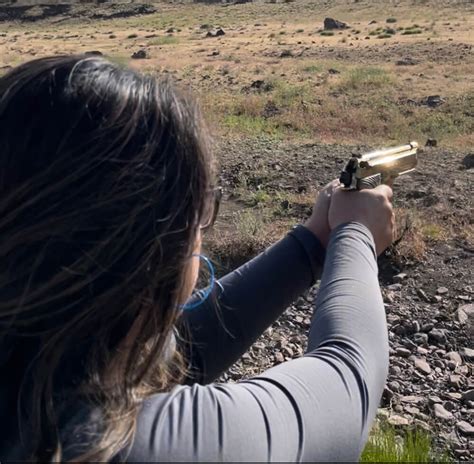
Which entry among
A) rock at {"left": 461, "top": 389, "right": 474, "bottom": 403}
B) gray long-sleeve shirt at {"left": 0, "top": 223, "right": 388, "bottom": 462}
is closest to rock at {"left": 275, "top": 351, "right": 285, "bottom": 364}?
rock at {"left": 461, "top": 389, "right": 474, "bottom": 403}

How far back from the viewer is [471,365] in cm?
362

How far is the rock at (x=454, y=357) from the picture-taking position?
363 centimetres

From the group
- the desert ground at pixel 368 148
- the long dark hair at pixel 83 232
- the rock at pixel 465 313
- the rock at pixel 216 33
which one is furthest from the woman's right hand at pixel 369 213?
the rock at pixel 216 33

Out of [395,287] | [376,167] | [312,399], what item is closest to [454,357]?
[395,287]

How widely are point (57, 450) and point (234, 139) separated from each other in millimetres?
7971

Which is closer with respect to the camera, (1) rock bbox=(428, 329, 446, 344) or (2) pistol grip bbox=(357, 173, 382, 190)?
(2) pistol grip bbox=(357, 173, 382, 190)

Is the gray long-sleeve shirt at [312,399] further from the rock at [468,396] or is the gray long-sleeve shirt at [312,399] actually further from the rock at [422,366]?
the rock at [422,366]

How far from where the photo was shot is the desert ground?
3572 mm

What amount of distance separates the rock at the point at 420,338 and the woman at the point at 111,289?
2.66 metres

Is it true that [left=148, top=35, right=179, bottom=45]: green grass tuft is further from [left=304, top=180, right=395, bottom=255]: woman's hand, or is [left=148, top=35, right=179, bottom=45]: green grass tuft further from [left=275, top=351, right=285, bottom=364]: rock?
[left=304, top=180, right=395, bottom=255]: woman's hand

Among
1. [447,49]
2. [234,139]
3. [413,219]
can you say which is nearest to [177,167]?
[413,219]

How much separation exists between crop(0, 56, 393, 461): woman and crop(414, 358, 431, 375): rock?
2405 mm

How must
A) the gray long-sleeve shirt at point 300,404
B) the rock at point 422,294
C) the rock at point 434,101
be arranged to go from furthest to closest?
1. the rock at point 434,101
2. the rock at point 422,294
3. the gray long-sleeve shirt at point 300,404

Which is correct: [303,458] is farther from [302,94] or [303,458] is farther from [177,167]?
[302,94]
